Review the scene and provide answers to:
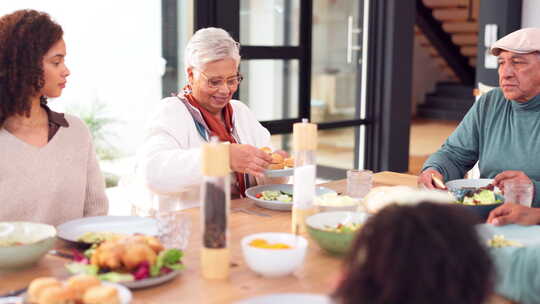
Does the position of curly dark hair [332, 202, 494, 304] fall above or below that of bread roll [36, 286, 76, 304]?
above

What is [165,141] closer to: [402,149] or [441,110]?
[402,149]

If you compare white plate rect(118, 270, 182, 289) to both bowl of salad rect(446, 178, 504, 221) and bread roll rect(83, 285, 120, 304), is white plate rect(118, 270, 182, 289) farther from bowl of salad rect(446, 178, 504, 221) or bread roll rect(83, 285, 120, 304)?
bowl of salad rect(446, 178, 504, 221)

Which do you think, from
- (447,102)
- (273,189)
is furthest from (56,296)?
(447,102)

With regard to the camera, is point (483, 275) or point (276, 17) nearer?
point (483, 275)

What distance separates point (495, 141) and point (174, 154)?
1.22 metres

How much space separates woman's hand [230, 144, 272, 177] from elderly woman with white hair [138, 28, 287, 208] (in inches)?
2.1

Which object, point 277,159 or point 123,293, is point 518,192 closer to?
point 277,159

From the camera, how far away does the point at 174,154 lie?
7.25 ft

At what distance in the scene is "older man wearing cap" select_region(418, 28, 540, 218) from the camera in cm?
237

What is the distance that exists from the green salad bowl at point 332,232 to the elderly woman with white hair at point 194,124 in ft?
1.69

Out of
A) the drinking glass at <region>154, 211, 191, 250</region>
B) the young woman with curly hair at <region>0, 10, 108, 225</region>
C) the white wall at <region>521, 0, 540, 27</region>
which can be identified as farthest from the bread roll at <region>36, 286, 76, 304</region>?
the white wall at <region>521, 0, 540, 27</region>

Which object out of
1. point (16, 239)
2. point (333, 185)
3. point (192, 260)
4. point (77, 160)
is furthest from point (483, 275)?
point (333, 185)

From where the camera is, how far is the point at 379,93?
5.57 metres

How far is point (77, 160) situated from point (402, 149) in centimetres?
404
